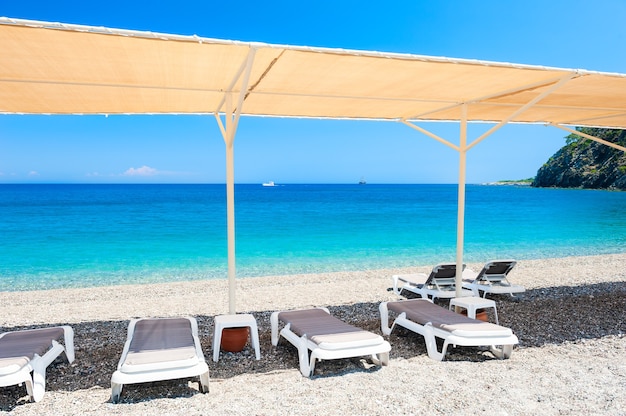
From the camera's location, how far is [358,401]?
311cm

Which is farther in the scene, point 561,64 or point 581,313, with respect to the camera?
point 581,313

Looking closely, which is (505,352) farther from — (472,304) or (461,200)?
(461,200)

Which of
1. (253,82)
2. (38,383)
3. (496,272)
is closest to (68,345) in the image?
(38,383)

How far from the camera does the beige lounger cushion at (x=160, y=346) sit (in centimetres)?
317

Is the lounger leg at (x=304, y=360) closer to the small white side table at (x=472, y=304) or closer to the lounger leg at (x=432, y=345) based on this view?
the lounger leg at (x=432, y=345)

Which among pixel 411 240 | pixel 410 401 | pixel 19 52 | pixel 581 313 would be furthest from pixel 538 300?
pixel 411 240

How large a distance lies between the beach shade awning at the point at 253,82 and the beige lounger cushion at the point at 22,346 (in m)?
1.56

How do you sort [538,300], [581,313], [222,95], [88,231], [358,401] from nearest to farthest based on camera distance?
[358,401] < [222,95] < [581,313] < [538,300] < [88,231]

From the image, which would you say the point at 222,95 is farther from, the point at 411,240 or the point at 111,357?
the point at 411,240

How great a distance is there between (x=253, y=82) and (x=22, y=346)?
2.91 metres

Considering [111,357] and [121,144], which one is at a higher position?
[121,144]

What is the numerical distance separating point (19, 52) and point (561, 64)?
4.28 metres

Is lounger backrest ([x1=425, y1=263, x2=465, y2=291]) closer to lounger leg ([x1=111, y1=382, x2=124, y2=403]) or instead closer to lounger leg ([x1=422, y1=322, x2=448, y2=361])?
lounger leg ([x1=422, y1=322, x2=448, y2=361])

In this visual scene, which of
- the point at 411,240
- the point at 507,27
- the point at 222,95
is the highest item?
the point at 507,27
